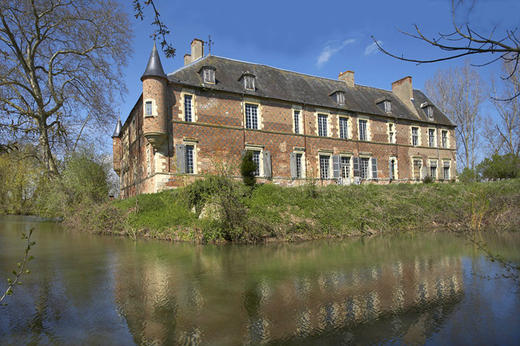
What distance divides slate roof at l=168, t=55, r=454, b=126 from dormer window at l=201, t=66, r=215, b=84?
27cm

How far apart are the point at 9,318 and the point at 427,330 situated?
4736 mm

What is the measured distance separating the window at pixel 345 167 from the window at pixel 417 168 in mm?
6627

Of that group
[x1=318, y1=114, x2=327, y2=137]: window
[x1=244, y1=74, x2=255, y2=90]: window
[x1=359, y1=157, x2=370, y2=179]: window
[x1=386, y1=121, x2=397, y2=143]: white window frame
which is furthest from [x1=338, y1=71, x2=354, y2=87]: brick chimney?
[x1=244, y1=74, x2=255, y2=90]: window

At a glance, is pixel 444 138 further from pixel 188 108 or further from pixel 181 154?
pixel 181 154

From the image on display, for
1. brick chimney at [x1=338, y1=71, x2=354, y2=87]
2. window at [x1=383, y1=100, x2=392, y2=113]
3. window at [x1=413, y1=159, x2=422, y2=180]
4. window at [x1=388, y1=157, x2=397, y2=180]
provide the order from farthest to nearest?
brick chimney at [x1=338, y1=71, x2=354, y2=87]
window at [x1=413, y1=159, x2=422, y2=180]
window at [x1=383, y1=100, x2=392, y2=113]
window at [x1=388, y1=157, x2=397, y2=180]

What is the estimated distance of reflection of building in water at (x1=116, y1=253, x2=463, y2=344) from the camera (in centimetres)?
357

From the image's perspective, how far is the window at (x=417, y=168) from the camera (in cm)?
2666

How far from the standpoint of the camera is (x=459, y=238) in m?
10.4

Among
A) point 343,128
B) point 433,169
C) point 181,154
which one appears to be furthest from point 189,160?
point 433,169

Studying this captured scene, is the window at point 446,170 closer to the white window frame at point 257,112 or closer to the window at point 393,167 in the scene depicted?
the window at point 393,167

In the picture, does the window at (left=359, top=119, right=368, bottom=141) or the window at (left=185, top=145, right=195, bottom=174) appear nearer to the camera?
the window at (left=185, top=145, right=195, bottom=174)

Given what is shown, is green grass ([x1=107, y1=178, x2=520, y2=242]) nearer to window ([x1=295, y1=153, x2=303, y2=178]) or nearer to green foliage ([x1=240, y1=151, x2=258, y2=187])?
green foliage ([x1=240, y1=151, x2=258, y2=187])

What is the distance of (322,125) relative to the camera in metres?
23.0

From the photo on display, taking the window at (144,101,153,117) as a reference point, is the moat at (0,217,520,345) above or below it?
below
